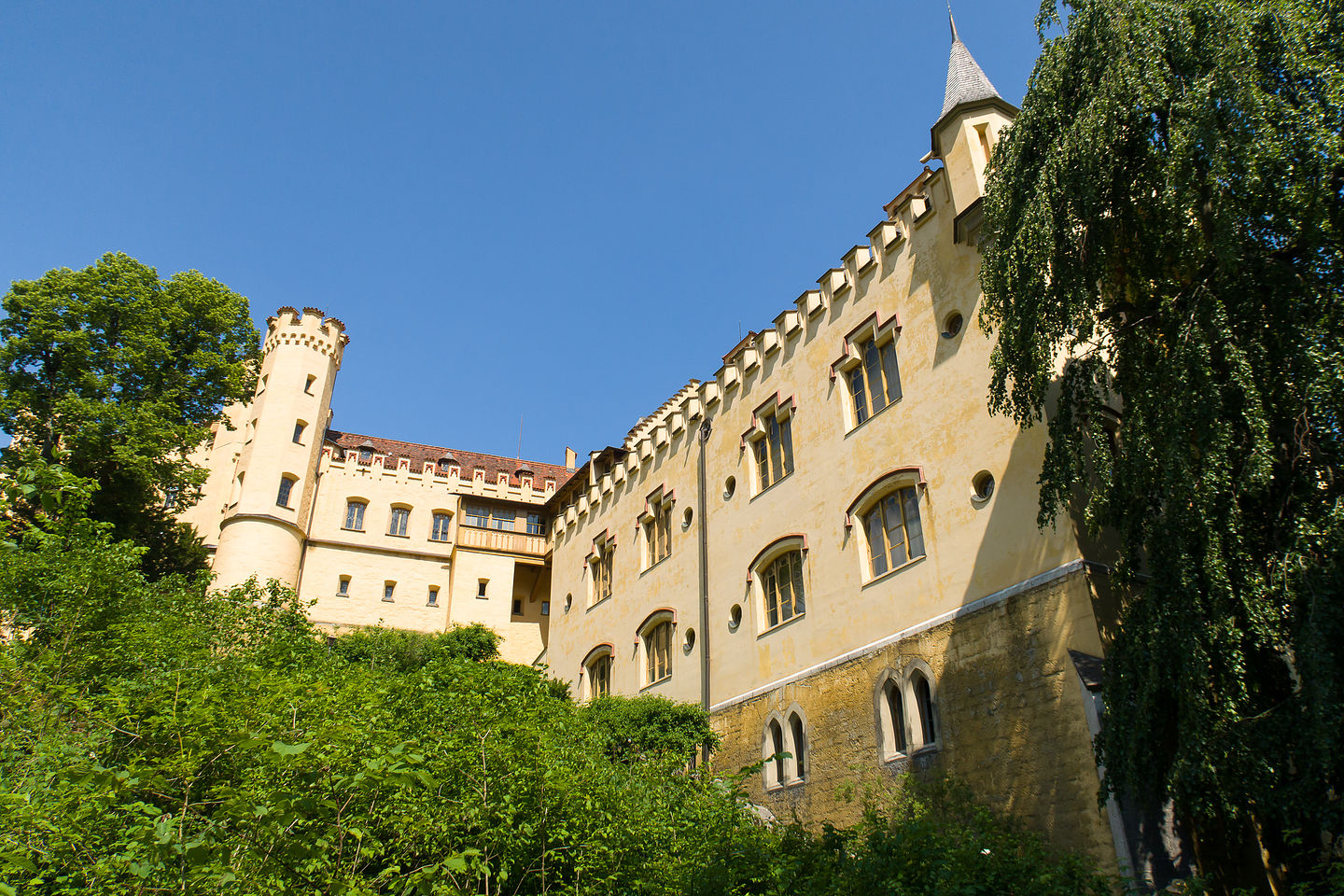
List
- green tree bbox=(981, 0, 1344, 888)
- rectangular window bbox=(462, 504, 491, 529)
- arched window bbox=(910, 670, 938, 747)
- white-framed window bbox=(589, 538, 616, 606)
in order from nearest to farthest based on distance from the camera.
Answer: green tree bbox=(981, 0, 1344, 888) → arched window bbox=(910, 670, 938, 747) → white-framed window bbox=(589, 538, 616, 606) → rectangular window bbox=(462, 504, 491, 529)

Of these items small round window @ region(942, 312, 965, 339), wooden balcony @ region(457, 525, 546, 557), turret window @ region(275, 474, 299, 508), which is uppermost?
turret window @ region(275, 474, 299, 508)

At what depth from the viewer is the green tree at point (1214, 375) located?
29.8 ft

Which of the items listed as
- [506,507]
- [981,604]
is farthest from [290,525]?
[981,604]

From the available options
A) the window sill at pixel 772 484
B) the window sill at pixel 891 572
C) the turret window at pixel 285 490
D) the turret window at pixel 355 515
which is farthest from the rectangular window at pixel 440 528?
the window sill at pixel 891 572

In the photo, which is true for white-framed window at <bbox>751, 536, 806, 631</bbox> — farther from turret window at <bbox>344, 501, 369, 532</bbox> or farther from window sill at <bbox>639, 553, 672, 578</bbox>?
turret window at <bbox>344, 501, 369, 532</bbox>

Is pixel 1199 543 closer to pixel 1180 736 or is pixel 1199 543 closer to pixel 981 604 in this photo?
pixel 1180 736

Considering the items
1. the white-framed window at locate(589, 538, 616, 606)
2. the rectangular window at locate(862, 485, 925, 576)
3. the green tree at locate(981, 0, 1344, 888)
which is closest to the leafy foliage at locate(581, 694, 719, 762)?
the rectangular window at locate(862, 485, 925, 576)

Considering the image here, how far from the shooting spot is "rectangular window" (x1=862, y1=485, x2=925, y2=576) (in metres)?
16.4

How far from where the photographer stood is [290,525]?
35969 millimetres

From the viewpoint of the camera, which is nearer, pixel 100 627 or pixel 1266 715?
pixel 1266 715

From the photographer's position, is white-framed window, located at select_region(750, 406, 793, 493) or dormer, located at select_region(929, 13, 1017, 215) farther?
white-framed window, located at select_region(750, 406, 793, 493)

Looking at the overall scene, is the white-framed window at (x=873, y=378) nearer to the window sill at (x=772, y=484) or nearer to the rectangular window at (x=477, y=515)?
the window sill at (x=772, y=484)

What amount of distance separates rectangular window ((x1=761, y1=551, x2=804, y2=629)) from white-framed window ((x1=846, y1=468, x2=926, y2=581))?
2040 millimetres

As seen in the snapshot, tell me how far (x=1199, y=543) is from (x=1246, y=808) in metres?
2.76
